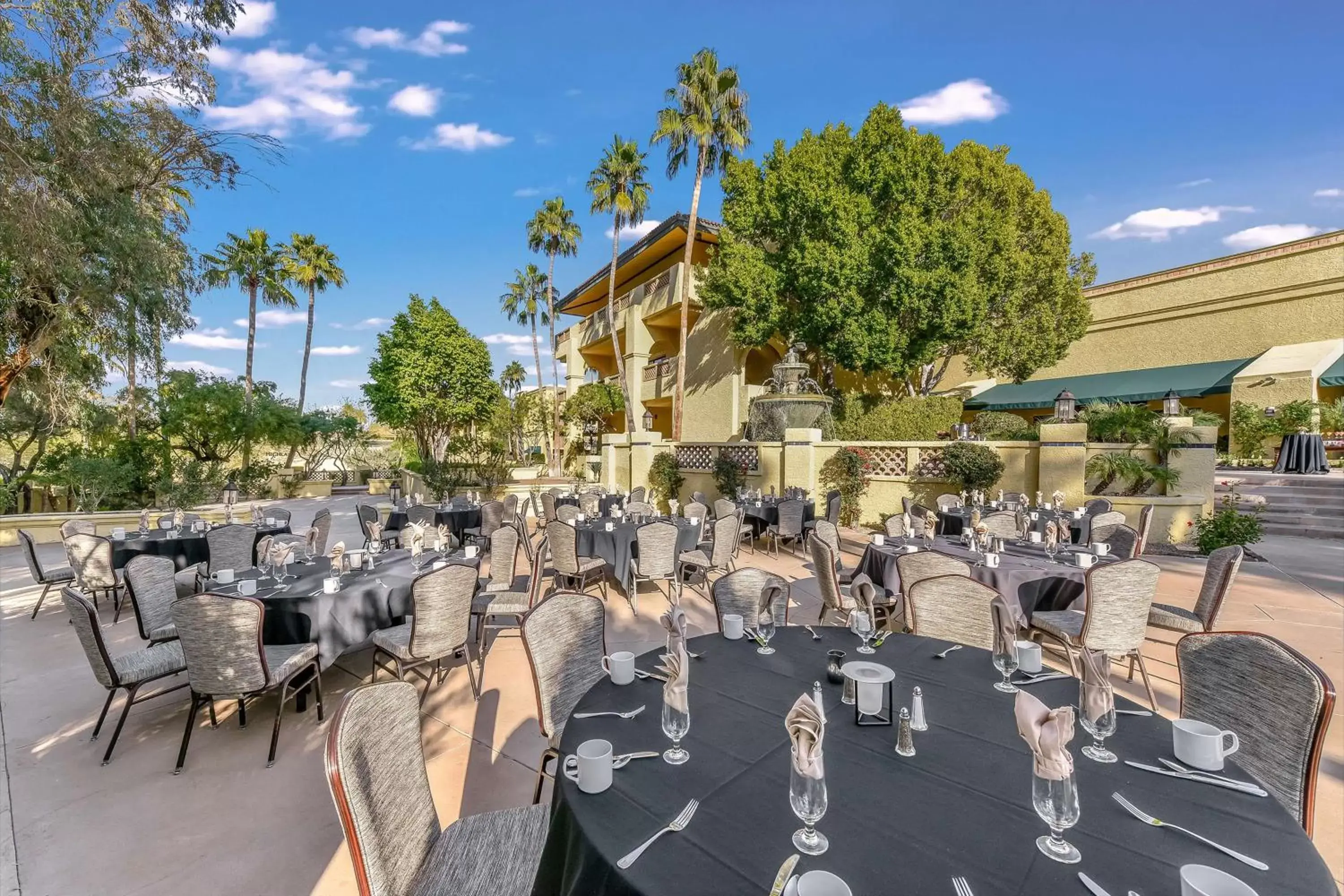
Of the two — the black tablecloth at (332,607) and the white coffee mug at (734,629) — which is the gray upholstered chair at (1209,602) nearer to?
the white coffee mug at (734,629)

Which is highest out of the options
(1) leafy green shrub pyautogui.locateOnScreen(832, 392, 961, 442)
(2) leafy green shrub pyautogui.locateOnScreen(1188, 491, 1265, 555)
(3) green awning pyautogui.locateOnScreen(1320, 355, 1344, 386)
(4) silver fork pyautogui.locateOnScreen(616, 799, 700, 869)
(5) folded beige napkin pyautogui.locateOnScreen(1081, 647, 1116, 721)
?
(3) green awning pyautogui.locateOnScreen(1320, 355, 1344, 386)

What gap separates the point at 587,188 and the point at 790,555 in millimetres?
15810

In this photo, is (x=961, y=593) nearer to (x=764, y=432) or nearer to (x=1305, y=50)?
(x=764, y=432)

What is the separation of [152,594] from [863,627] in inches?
221

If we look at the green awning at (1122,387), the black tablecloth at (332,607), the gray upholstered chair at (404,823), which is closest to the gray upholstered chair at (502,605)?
the black tablecloth at (332,607)

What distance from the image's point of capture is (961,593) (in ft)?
11.6

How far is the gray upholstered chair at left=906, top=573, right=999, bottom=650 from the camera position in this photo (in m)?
3.48

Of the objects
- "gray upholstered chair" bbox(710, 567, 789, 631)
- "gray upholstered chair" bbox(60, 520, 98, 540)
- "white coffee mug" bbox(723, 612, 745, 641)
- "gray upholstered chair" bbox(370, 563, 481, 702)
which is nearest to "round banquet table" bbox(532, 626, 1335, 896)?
"white coffee mug" bbox(723, 612, 745, 641)

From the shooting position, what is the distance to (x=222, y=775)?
3.39m

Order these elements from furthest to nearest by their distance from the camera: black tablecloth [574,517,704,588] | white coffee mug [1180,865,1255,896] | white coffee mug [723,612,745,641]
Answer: black tablecloth [574,517,704,588] < white coffee mug [723,612,745,641] < white coffee mug [1180,865,1255,896]

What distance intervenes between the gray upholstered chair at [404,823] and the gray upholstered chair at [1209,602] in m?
4.72

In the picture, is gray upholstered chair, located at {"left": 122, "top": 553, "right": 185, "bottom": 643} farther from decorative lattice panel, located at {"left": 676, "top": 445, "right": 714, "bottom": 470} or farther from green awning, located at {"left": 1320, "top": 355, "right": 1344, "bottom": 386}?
green awning, located at {"left": 1320, "top": 355, "right": 1344, "bottom": 386}

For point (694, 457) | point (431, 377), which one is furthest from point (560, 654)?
point (431, 377)

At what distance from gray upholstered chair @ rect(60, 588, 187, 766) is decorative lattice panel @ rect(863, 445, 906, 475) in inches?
466
